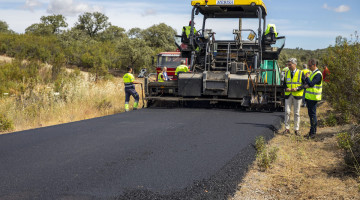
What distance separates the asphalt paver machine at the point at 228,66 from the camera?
9992 millimetres

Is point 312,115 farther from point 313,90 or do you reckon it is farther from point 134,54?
point 134,54

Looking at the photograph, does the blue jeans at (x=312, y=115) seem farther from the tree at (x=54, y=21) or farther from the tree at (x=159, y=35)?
the tree at (x=54, y=21)

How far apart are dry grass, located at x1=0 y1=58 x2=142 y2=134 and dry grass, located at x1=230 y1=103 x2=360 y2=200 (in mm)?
5583

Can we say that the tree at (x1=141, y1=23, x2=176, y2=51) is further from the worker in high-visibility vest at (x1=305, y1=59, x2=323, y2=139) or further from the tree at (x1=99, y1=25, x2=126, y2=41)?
the worker in high-visibility vest at (x1=305, y1=59, x2=323, y2=139)

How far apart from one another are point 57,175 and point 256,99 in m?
6.67

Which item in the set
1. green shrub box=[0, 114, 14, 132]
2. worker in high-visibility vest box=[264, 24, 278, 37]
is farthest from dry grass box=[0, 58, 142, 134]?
worker in high-visibility vest box=[264, 24, 278, 37]

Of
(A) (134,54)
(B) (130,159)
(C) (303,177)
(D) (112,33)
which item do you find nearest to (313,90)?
(C) (303,177)

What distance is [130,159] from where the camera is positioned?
4887 millimetres

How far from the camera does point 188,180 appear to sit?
13.3 ft

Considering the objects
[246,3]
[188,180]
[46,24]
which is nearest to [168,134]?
[188,180]

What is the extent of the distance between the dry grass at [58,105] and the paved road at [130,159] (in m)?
1.74

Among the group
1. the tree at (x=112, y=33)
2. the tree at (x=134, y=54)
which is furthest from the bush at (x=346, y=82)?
the tree at (x=112, y=33)

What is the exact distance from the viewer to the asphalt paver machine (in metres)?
9.99

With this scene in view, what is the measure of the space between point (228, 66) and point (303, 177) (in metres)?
6.67
